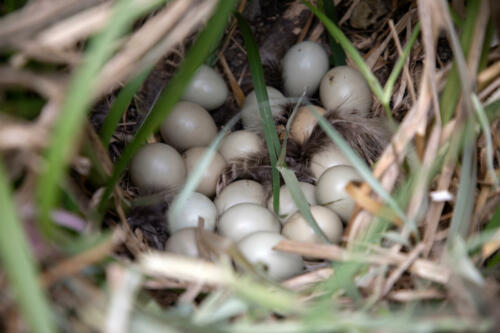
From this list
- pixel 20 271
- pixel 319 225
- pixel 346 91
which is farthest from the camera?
pixel 346 91

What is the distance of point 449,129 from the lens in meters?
0.78

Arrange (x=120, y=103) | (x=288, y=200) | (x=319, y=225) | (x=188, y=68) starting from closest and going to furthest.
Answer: (x=188, y=68) → (x=120, y=103) → (x=319, y=225) → (x=288, y=200)

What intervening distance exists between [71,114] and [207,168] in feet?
2.16

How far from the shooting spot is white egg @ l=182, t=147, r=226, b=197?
1.11 m

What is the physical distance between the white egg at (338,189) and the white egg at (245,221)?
113mm

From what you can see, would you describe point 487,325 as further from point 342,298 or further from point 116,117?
point 116,117

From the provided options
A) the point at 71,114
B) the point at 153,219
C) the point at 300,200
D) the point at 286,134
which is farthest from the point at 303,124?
the point at 71,114

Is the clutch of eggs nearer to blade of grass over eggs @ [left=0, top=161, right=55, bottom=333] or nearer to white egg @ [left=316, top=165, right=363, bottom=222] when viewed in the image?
white egg @ [left=316, top=165, right=363, bottom=222]

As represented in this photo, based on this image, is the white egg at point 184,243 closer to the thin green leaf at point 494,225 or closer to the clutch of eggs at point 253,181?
the clutch of eggs at point 253,181

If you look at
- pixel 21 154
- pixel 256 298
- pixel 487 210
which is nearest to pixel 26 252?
pixel 21 154

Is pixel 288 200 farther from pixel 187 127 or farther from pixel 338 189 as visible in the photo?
pixel 187 127

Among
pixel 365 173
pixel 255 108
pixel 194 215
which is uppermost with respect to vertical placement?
pixel 365 173

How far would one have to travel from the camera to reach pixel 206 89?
3.93 ft

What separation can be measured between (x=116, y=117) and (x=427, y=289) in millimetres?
553
